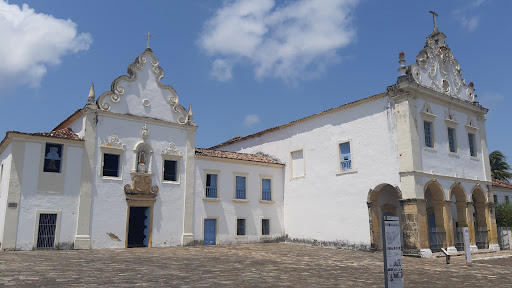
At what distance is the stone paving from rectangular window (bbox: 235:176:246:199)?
632 centimetres

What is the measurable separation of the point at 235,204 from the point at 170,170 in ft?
14.9

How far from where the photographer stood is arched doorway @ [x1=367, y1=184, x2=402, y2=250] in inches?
827

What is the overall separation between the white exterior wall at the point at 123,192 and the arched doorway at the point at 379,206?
10.1 metres

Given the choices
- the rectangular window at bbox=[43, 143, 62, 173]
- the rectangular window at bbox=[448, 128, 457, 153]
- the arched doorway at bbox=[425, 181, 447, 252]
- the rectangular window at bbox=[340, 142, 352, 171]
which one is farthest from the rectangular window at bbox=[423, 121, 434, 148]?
the rectangular window at bbox=[43, 143, 62, 173]

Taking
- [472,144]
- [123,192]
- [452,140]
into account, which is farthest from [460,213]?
[123,192]

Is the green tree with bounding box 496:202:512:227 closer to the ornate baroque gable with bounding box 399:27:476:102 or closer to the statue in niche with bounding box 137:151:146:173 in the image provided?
the ornate baroque gable with bounding box 399:27:476:102

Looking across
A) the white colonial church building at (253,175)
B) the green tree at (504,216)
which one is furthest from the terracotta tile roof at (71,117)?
the green tree at (504,216)

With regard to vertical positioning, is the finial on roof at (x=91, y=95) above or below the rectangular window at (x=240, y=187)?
above

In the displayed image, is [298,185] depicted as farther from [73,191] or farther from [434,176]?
[73,191]

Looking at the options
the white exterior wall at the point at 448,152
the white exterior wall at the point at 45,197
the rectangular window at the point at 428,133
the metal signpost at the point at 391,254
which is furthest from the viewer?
the rectangular window at the point at 428,133

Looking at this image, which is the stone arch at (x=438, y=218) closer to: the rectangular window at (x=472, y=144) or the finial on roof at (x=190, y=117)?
the rectangular window at (x=472, y=144)

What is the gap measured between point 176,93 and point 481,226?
64.3 feet

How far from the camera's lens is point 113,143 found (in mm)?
20375

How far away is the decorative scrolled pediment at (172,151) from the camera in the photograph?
72.2 ft
